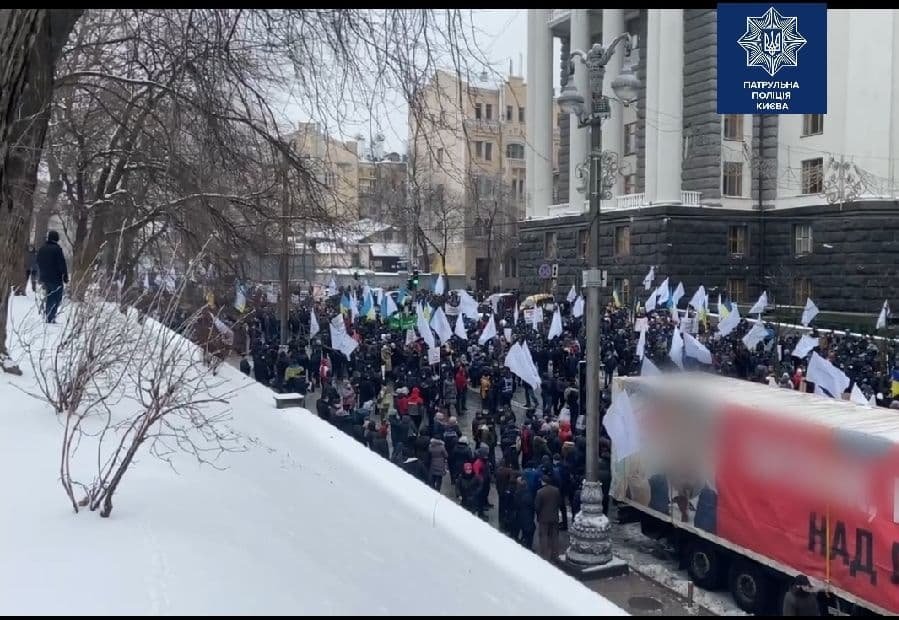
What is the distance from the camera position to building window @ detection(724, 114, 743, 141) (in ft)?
128

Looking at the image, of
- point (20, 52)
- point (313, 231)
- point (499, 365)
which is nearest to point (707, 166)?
point (499, 365)

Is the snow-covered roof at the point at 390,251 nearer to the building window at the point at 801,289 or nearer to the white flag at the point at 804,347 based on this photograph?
the building window at the point at 801,289

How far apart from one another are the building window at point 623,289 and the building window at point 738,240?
16.9 ft

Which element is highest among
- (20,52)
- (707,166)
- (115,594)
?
(707,166)

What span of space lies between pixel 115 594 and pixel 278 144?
5231mm

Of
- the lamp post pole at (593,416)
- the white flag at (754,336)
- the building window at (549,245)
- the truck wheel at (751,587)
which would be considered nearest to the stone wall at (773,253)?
the building window at (549,245)

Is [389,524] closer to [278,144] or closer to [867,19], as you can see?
[278,144]

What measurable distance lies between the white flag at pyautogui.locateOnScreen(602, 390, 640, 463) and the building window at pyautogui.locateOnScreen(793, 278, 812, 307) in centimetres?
2731

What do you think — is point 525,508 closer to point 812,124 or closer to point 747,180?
point 812,124

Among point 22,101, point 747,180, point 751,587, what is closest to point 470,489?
point 751,587

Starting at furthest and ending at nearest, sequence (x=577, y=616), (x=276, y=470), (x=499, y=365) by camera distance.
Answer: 1. (x=499, y=365)
2. (x=276, y=470)
3. (x=577, y=616)

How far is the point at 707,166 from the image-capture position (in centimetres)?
3825

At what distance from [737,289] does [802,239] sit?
3.79 metres

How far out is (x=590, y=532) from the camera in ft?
35.5
